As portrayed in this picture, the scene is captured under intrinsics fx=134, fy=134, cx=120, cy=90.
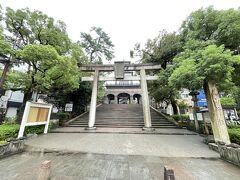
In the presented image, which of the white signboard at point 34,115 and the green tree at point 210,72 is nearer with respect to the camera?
the green tree at point 210,72

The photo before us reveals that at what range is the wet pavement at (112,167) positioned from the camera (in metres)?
3.49

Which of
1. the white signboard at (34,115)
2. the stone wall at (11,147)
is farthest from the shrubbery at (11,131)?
the stone wall at (11,147)

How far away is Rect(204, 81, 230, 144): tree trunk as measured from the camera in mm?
5926

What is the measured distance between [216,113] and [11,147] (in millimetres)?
8769

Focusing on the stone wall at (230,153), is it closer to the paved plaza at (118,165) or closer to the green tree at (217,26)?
the paved plaza at (118,165)

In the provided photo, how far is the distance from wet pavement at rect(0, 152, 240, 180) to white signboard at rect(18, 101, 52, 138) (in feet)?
9.53

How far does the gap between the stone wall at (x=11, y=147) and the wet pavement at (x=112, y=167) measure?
279 mm

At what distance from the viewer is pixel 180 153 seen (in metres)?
5.53

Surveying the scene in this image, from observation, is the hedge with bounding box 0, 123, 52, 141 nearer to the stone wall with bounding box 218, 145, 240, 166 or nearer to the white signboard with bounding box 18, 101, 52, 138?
the white signboard with bounding box 18, 101, 52, 138

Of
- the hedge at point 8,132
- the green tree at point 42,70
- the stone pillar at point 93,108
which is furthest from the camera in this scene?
the stone pillar at point 93,108

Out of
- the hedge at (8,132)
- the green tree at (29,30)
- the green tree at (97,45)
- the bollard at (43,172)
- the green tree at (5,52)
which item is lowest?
the bollard at (43,172)

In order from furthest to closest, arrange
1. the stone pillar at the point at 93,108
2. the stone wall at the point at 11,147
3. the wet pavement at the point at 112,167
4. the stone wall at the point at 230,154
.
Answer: the stone pillar at the point at 93,108
the stone wall at the point at 11,147
the stone wall at the point at 230,154
the wet pavement at the point at 112,167

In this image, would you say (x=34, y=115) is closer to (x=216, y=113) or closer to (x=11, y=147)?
(x=11, y=147)

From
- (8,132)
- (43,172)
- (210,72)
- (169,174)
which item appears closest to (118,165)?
(169,174)
